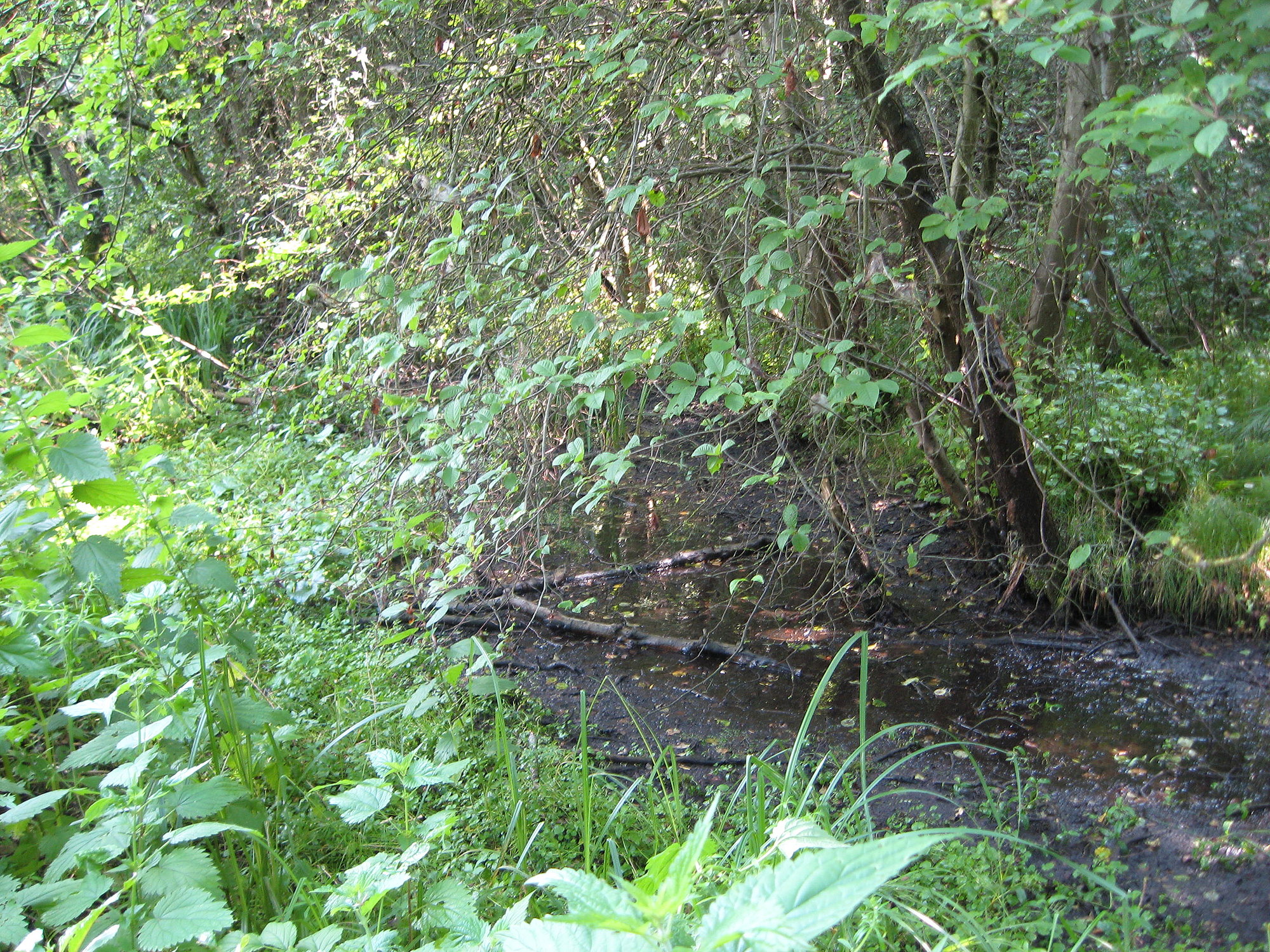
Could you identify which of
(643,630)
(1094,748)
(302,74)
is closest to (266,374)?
(643,630)

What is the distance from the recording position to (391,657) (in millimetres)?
3447

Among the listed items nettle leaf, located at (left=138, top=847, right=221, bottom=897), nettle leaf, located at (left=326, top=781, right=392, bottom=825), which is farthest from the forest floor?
nettle leaf, located at (left=138, top=847, right=221, bottom=897)

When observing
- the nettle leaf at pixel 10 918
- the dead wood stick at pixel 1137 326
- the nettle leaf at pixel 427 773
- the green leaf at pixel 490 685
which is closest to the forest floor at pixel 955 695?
the green leaf at pixel 490 685

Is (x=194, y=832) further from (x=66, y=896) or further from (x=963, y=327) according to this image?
(x=963, y=327)

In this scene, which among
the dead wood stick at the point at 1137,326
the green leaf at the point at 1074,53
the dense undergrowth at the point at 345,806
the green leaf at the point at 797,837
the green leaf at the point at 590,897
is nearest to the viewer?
the green leaf at the point at 590,897

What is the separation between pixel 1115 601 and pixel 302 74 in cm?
546

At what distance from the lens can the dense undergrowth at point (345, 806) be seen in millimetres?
1443

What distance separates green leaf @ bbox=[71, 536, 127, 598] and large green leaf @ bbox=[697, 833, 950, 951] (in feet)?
5.40

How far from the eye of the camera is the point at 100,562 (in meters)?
2.07

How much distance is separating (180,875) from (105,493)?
891 mm

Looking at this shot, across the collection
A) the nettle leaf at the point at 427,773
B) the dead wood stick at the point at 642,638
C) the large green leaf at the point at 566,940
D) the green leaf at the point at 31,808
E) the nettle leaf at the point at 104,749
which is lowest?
the dead wood stick at the point at 642,638

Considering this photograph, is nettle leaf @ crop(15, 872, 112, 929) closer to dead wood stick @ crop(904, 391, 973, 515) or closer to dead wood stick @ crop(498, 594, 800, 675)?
dead wood stick @ crop(498, 594, 800, 675)

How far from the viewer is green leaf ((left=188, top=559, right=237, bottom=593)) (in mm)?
2238

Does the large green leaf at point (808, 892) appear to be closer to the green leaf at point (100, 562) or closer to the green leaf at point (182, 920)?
the green leaf at point (182, 920)
